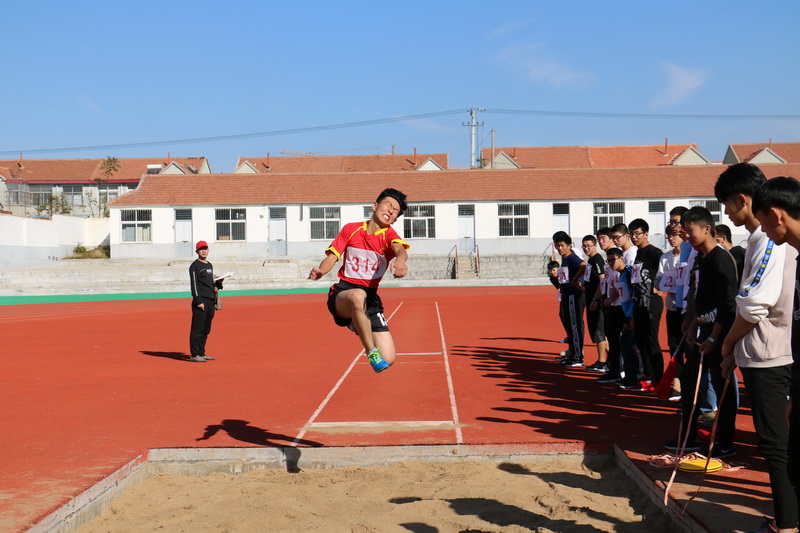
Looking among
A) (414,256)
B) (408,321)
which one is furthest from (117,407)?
(414,256)

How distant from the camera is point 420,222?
44312 millimetres

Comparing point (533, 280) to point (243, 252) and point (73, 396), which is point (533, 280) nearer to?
point (243, 252)

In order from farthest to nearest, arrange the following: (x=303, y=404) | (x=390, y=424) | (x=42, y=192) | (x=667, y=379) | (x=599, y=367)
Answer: (x=42, y=192) < (x=599, y=367) < (x=303, y=404) < (x=667, y=379) < (x=390, y=424)

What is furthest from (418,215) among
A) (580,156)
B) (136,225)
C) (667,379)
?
(667,379)

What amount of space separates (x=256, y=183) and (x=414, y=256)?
11030mm

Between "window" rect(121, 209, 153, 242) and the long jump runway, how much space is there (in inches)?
1082

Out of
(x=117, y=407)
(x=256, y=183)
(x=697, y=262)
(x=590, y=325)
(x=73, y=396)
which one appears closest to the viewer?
(x=697, y=262)

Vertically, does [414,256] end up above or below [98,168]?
below

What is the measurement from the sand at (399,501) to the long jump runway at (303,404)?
34cm

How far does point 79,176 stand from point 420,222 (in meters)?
42.8

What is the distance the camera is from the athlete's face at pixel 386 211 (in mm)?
6602

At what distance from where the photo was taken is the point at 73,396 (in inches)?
382

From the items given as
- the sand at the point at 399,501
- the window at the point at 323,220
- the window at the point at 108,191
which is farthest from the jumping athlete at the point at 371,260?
the window at the point at 108,191

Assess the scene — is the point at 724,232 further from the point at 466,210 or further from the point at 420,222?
the point at 420,222
